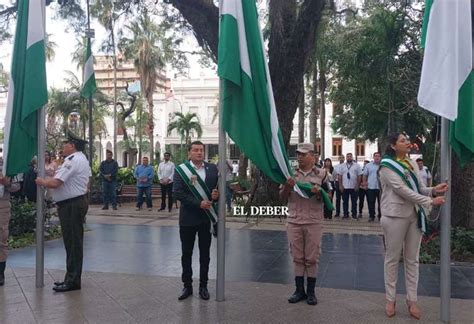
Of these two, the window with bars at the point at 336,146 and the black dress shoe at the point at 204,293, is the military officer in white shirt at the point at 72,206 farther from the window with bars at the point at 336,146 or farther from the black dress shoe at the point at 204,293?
the window with bars at the point at 336,146

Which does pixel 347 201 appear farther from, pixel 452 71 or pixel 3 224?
pixel 3 224

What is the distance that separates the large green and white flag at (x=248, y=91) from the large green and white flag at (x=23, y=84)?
2.37 m

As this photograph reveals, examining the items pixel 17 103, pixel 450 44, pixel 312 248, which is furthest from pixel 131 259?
pixel 450 44

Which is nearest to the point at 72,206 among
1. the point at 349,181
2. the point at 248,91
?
the point at 248,91

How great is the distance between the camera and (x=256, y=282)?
6488 millimetres

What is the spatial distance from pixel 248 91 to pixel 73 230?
2729 millimetres

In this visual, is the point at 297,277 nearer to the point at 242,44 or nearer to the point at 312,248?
the point at 312,248

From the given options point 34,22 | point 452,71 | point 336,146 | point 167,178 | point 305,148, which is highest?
point 34,22

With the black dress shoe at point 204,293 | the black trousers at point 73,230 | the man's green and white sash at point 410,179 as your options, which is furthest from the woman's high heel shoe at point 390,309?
the black trousers at point 73,230

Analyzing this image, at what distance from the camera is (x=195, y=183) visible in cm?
561

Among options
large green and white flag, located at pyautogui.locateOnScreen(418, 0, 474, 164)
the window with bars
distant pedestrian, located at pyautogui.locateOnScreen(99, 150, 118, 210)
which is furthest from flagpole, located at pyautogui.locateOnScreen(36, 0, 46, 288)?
the window with bars

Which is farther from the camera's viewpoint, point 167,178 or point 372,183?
point 167,178

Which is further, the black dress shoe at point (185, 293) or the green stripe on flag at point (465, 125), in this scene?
the black dress shoe at point (185, 293)

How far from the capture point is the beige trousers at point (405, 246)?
5.10 metres
